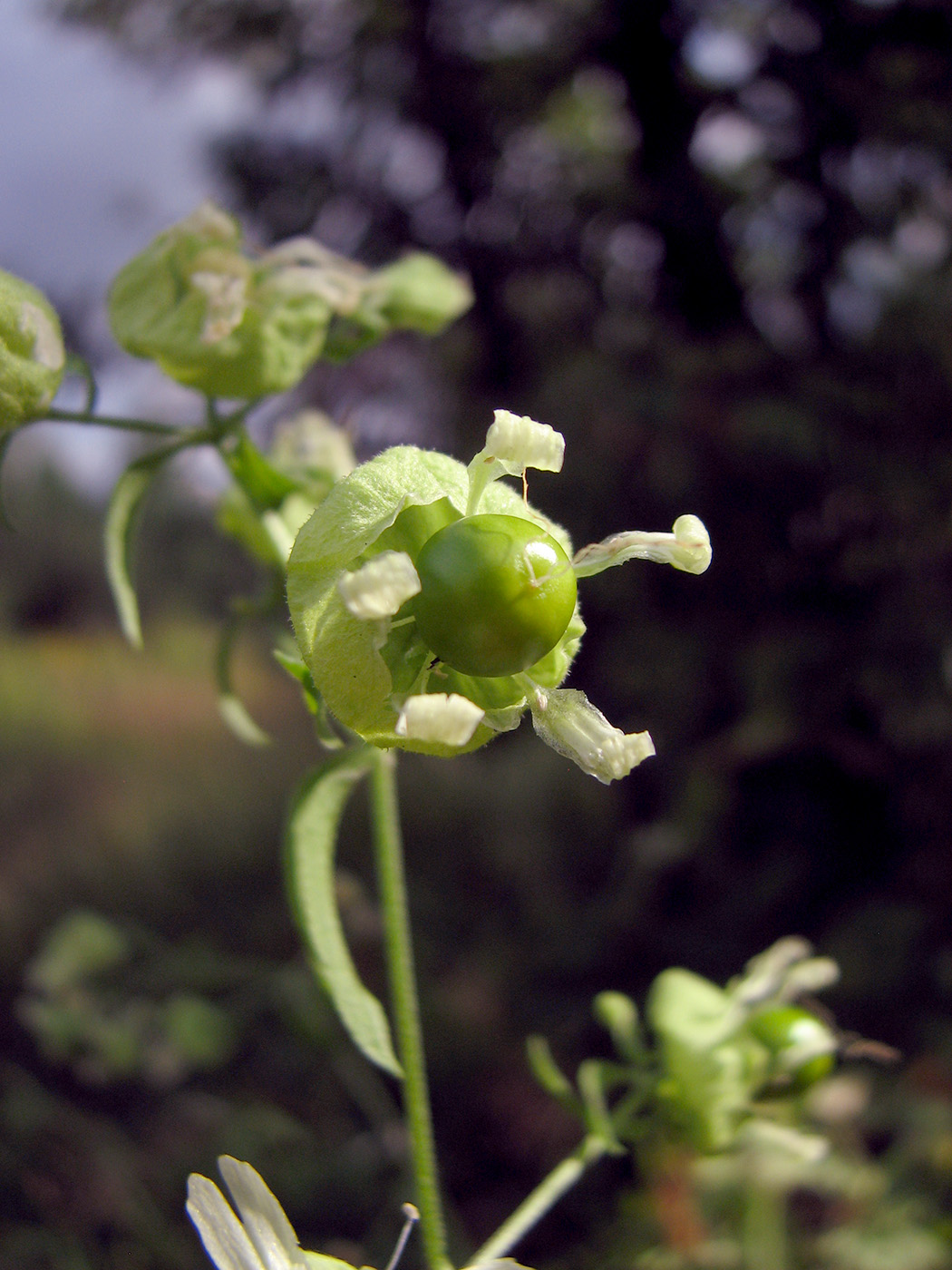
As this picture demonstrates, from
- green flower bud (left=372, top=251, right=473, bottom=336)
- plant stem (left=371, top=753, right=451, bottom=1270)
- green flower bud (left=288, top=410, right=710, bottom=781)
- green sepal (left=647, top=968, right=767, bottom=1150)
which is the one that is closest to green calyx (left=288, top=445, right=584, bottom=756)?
green flower bud (left=288, top=410, right=710, bottom=781)

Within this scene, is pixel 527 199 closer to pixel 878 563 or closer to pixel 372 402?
pixel 372 402

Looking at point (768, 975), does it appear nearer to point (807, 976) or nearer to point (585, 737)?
point (807, 976)

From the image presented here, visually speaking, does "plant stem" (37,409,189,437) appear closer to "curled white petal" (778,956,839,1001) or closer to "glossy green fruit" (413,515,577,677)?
"glossy green fruit" (413,515,577,677)

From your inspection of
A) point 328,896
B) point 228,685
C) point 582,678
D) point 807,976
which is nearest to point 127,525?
point 228,685

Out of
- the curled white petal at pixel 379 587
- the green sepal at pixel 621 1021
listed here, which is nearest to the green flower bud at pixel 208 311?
the curled white petal at pixel 379 587

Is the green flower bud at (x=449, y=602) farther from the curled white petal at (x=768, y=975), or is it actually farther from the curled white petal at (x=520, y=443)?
the curled white petal at (x=768, y=975)

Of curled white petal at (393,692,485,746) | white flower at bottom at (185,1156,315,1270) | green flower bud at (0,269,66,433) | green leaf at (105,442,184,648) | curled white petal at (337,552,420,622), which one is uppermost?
green flower bud at (0,269,66,433)

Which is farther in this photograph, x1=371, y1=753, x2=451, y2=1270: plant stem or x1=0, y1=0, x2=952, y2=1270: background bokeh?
x1=0, y1=0, x2=952, y2=1270: background bokeh
